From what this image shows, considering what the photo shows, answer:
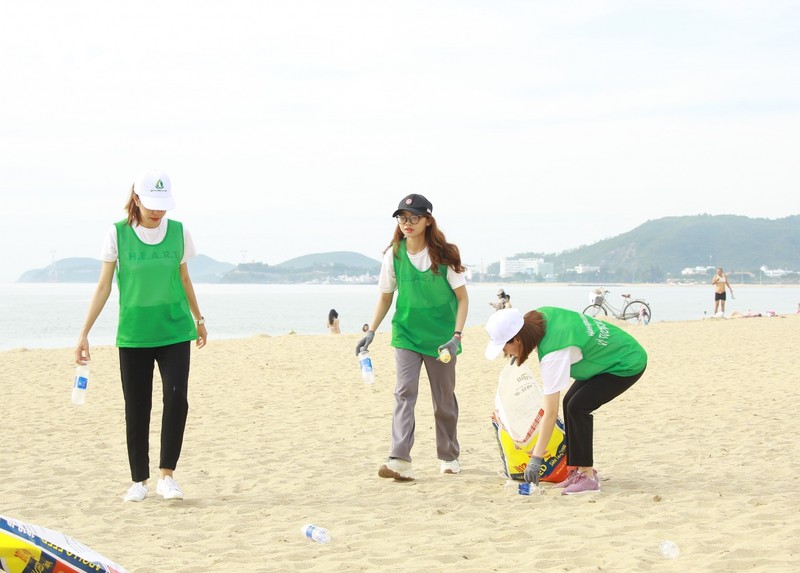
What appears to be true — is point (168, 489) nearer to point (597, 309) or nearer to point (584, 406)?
point (584, 406)

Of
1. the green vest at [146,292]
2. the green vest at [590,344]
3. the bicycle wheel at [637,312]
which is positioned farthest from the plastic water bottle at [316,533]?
the bicycle wheel at [637,312]

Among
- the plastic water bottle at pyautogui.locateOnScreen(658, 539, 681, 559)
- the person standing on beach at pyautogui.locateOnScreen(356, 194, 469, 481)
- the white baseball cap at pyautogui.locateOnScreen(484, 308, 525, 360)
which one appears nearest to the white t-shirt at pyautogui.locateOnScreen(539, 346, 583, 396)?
the white baseball cap at pyautogui.locateOnScreen(484, 308, 525, 360)

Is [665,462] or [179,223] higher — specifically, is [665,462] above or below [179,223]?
below

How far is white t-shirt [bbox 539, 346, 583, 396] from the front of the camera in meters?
4.79

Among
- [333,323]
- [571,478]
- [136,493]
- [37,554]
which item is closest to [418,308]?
[571,478]

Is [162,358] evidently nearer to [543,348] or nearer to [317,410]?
[543,348]

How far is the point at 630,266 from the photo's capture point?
187 metres

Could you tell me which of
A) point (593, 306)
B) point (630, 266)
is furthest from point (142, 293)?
point (630, 266)

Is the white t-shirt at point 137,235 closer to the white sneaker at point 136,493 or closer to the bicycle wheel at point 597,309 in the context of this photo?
the white sneaker at point 136,493

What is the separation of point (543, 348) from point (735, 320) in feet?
68.3

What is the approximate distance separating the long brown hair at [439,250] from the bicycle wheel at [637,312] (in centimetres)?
1904

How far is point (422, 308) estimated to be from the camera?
564 cm

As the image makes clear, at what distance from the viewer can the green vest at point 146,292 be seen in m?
4.96

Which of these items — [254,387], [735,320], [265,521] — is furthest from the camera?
[735,320]
